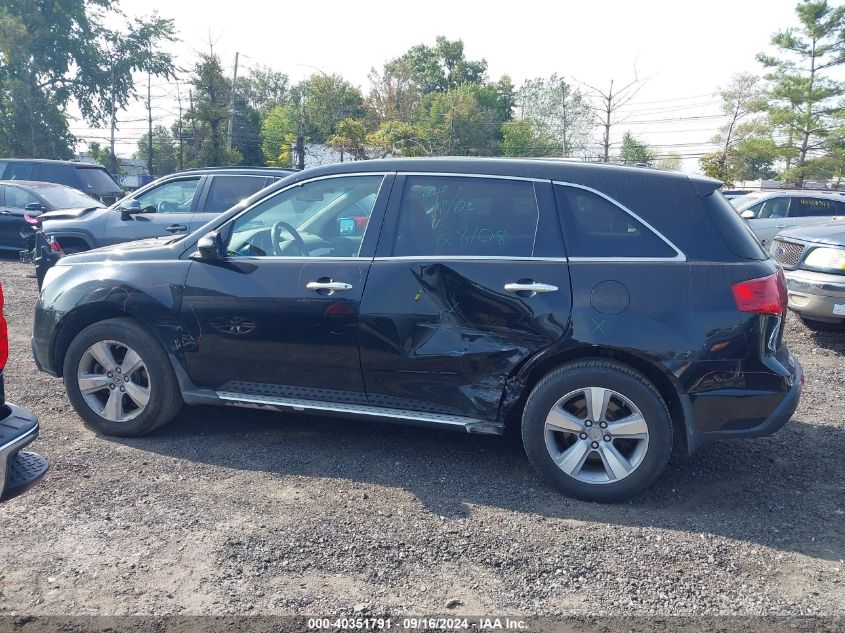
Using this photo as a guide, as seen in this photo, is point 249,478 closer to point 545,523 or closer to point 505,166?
point 545,523

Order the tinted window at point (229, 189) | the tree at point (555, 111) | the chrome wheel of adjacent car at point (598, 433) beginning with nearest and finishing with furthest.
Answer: the chrome wheel of adjacent car at point (598, 433)
the tinted window at point (229, 189)
the tree at point (555, 111)

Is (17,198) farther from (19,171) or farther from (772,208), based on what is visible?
(772,208)

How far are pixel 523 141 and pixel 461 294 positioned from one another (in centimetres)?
4842

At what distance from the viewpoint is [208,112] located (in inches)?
1171

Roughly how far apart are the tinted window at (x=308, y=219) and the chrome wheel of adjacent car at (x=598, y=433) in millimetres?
1677

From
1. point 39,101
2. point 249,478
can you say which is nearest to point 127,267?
point 249,478

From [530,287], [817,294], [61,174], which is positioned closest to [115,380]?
[530,287]

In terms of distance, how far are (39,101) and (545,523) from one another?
3988 centimetres

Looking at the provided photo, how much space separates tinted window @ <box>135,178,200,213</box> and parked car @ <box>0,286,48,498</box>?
695 centimetres

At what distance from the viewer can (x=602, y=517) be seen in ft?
13.2

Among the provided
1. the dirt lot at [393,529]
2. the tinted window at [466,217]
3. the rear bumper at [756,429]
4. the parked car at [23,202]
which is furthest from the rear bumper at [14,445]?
the parked car at [23,202]

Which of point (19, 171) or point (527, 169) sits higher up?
point (19, 171)

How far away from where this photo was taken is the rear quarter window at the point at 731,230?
13.6ft

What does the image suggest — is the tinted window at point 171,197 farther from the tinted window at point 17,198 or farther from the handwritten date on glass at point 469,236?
the handwritten date on glass at point 469,236
